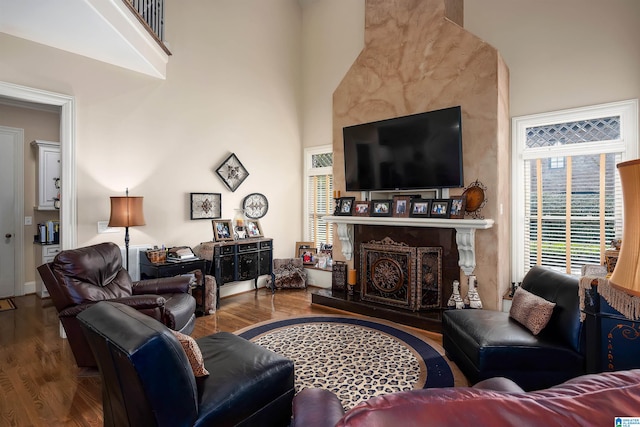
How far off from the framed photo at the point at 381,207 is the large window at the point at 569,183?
1552 millimetres

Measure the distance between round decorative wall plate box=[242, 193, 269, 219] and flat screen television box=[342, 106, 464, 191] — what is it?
5.44 feet

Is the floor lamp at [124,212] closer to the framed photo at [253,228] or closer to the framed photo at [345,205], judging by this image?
the framed photo at [253,228]

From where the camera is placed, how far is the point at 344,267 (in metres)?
4.88

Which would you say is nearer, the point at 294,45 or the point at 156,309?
the point at 156,309

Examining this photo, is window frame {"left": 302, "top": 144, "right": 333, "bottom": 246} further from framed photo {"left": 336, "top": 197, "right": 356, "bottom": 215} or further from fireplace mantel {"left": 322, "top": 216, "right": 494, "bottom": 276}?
fireplace mantel {"left": 322, "top": 216, "right": 494, "bottom": 276}

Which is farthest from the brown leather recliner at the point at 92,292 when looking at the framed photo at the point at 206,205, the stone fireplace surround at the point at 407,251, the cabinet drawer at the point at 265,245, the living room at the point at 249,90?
the stone fireplace surround at the point at 407,251

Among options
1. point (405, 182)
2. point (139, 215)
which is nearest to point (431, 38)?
point (405, 182)

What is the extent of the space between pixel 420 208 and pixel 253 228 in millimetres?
2792

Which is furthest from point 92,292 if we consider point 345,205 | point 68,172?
point 345,205

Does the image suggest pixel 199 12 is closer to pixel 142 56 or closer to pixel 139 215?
pixel 142 56

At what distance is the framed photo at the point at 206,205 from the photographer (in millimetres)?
4786

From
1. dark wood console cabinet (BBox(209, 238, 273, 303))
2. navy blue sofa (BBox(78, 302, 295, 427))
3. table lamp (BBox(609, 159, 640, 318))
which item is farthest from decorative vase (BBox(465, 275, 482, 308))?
dark wood console cabinet (BBox(209, 238, 273, 303))

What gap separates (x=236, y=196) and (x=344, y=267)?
212cm

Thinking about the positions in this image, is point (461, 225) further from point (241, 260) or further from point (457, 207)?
point (241, 260)
